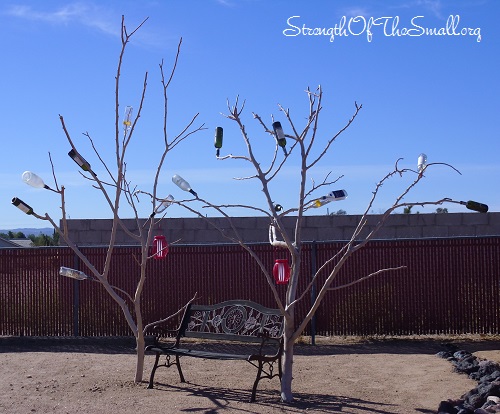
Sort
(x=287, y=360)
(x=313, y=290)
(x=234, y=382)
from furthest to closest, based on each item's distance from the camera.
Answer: (x=313, y=290) → (x=234, y=382) → (x=287, y=360)

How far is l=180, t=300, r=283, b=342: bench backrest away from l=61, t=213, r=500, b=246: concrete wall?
579 centimetres

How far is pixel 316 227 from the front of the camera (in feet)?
55.5

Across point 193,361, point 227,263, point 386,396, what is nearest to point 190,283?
point 227,263

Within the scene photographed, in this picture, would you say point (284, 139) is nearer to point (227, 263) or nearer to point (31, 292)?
point (227, 263)

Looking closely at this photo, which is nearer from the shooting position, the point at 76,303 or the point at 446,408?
the point at 446,408

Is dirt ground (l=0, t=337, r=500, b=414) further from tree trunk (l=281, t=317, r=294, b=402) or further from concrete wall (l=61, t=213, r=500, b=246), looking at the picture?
concrete wall (l=61, t=213, r=500, b=246)

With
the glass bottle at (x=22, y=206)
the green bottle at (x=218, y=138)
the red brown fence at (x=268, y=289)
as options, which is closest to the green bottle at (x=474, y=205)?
the green bottle at (x=218, y=138)

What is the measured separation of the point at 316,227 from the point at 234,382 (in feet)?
25.8

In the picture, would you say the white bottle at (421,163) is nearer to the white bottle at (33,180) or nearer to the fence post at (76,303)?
the white bottle at (33,180)

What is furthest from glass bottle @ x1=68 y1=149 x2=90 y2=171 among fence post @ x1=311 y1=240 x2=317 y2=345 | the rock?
fence post @ x1=311 y1=240 x2=317 y2=345

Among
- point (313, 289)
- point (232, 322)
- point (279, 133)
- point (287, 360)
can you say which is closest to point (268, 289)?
point (313, 289)

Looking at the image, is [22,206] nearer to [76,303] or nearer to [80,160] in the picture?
[80,160]

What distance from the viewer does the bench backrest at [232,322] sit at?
10070 millimetres

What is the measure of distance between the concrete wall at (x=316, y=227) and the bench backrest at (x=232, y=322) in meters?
5.79
